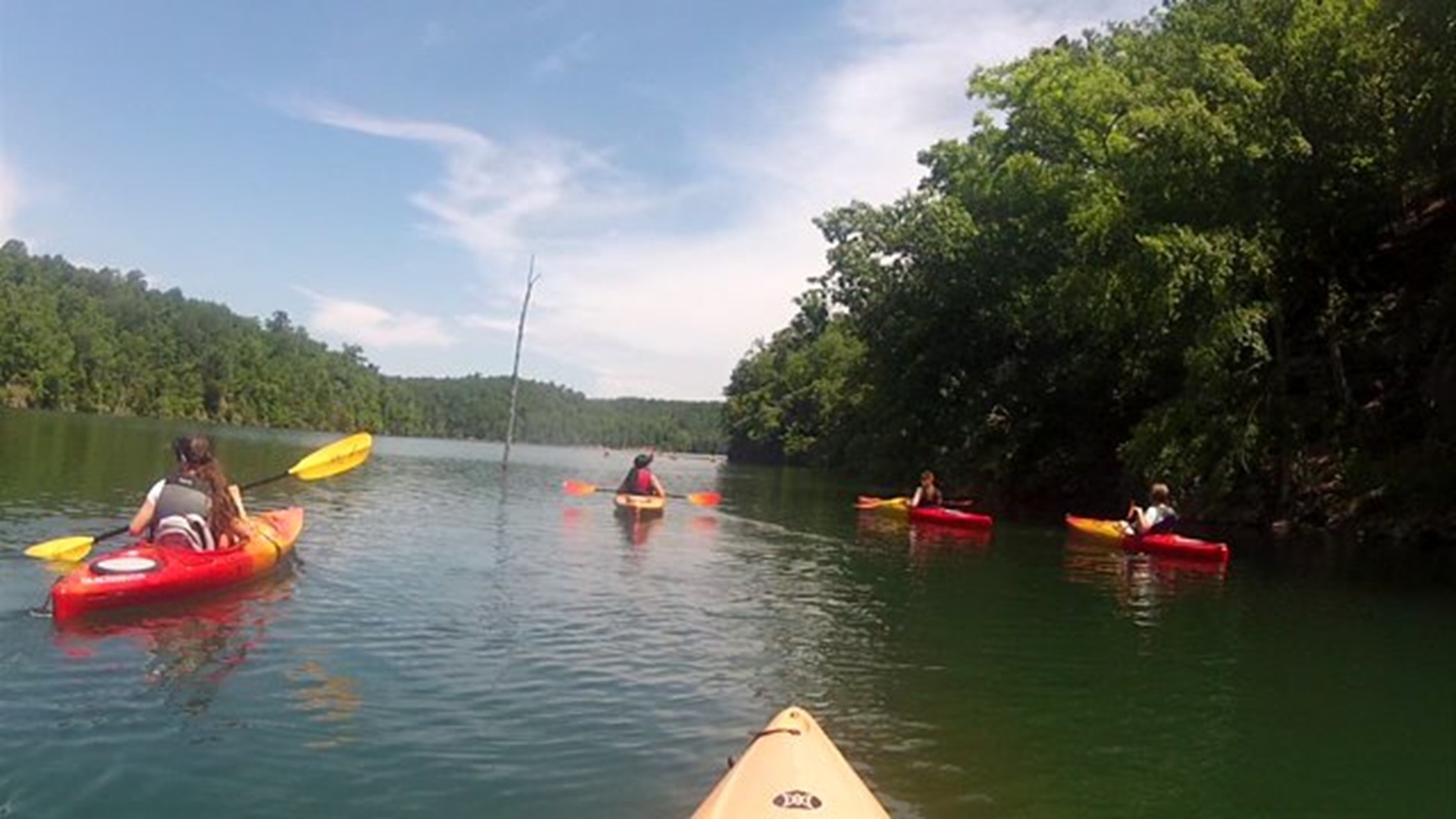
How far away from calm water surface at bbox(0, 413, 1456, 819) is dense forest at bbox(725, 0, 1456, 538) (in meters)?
7.53

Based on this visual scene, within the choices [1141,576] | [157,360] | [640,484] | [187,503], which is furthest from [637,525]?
[157,360]

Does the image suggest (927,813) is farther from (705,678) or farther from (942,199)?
(942,199)

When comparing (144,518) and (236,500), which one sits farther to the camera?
(236,500)

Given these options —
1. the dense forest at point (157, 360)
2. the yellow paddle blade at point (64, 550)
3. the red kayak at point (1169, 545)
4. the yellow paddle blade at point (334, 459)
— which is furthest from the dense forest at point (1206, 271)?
the dense forest at point (157, 360)

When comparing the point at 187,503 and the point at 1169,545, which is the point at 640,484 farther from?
the point at 187,503

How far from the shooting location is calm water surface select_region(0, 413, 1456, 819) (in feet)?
20.8

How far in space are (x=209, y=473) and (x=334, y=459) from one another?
17.8 ft

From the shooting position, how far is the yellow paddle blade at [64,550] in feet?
39.7

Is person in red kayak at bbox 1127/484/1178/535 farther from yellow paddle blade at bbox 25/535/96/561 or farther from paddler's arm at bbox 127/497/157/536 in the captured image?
yellow paddle blade at bbox 25/535/96/561

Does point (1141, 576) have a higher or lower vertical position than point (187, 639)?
higher

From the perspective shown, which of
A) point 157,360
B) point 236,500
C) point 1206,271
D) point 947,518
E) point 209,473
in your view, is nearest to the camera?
point 209,473

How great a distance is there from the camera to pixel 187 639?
9.37m

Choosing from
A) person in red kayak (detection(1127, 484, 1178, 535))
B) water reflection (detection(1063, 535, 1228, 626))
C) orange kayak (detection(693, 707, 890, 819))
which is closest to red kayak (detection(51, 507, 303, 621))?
orange kayak (detection(693, 707, 890, 819))

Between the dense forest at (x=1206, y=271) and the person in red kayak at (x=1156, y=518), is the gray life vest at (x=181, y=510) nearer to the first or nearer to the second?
the person in red kayak at (x=1156, y=518)
